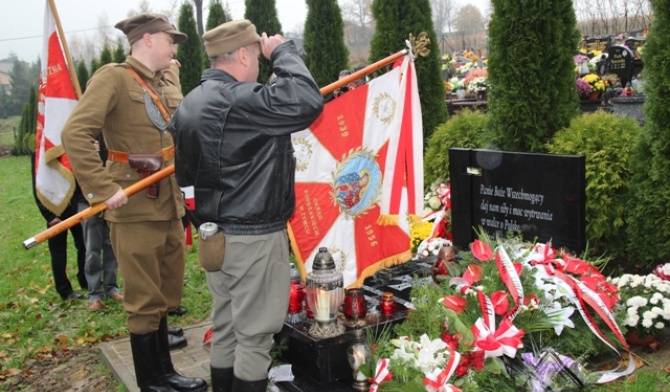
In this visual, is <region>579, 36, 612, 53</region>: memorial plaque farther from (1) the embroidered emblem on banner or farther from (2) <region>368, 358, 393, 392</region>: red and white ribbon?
(2) <region>368, 358, 393, 392</region>: red and white ribbon

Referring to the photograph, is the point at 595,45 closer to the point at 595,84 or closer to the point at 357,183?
the point at 595,84

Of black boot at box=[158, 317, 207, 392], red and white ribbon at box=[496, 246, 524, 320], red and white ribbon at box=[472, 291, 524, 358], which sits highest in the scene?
red and white ribbon at box=[496, 246, 524, 320]

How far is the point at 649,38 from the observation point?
4.48 meters

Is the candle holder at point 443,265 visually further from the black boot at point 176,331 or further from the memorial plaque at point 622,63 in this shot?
the memorial plaque at point 622,63

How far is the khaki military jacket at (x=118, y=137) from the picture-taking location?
10.8 feet

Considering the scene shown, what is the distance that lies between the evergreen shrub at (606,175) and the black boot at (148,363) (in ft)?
10.2

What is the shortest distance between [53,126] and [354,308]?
259 centimetres

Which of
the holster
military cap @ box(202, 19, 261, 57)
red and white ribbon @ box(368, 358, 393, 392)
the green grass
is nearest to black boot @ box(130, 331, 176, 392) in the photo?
the holster

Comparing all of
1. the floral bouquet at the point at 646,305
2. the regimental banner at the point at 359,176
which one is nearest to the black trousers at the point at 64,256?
the regimental banner at the point at 359,176

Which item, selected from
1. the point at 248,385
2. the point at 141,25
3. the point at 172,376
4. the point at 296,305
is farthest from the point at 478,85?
the point at 248,385

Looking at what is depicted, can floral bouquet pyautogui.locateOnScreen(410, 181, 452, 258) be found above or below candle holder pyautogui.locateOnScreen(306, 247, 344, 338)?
below

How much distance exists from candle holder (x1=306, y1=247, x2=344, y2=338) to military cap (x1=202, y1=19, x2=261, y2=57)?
1214 mm

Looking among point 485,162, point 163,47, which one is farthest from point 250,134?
point 485,162

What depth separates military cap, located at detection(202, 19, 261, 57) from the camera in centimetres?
288
